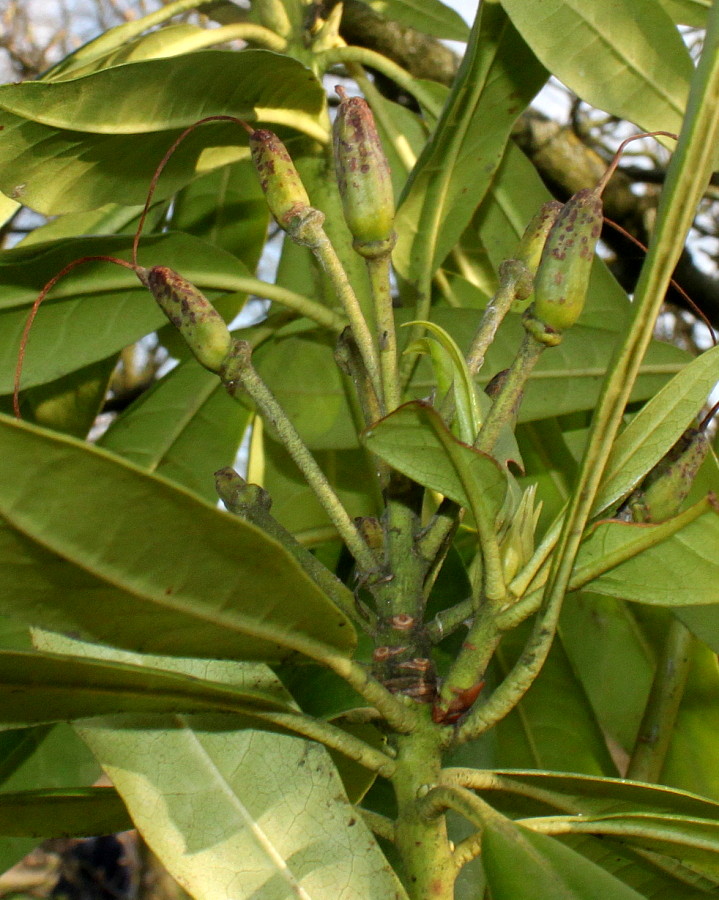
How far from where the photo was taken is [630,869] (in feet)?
2.17

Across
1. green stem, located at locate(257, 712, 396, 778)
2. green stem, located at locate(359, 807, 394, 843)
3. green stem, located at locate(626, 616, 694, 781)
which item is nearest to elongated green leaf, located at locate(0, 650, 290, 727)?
green stem, located at locate(257, 712, 396, 778)

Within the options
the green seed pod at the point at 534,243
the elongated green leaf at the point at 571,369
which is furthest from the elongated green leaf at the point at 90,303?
the green seed pod at the point at 534,243

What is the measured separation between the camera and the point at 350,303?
593 millimetres

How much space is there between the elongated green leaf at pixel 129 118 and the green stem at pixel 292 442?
0.85 ft

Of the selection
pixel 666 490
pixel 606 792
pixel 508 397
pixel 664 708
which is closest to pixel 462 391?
pixel 508 397

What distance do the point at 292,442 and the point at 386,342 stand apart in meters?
0.09

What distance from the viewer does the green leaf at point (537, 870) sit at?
17.5 inches

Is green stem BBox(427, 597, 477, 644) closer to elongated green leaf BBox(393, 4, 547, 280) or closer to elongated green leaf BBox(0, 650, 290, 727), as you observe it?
elongated green leaf BBox(0, 650, 290, 727)

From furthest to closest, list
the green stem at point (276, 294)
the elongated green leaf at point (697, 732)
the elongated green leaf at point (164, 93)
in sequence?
the elongated green leaf at point (697, 732) < the green stem at point (276, 294) < the elongated green leaf at point (164, 93)

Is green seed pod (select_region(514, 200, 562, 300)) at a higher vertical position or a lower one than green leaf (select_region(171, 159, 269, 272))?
higher

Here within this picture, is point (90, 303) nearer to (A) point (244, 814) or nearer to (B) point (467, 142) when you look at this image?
(B) point (467, 142)

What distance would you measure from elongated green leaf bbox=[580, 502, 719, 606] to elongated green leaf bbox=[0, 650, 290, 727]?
201 mm

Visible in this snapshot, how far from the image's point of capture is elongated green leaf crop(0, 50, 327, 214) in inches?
27.5

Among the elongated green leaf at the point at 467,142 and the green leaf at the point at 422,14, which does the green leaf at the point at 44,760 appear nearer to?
the elongated green leaf at the point at 467,142
